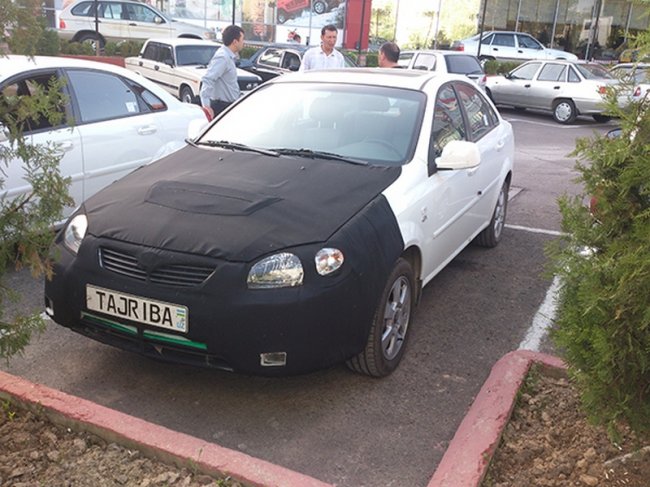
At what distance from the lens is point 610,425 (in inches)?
104

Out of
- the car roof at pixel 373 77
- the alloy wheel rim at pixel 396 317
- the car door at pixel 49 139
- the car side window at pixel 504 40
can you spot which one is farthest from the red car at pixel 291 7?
the alloy wheel rim at pixel 396 317

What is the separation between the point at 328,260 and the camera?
3.41m

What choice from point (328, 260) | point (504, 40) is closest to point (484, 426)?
point (328, 260)

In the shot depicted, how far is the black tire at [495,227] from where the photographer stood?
630cm

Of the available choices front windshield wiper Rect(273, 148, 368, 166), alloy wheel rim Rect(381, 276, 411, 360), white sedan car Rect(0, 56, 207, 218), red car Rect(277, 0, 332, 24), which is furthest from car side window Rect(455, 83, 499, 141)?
red car Rect(277, 0, 332, 24)

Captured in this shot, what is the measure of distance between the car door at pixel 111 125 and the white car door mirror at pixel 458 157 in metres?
3.00

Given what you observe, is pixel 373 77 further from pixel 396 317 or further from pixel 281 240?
pixel 281 240

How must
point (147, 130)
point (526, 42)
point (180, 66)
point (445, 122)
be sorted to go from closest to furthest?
point (445, 122) < point (147, 130) < point (180, 66) < point (526, 42)

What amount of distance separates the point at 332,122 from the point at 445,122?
87 centimetres

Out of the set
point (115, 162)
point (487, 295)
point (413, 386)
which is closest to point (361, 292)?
point (413, 386)

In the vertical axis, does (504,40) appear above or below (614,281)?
below

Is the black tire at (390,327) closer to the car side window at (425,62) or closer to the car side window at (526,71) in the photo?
the car side window at (425,62)

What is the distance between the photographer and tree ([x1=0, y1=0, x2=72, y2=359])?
2654 mm

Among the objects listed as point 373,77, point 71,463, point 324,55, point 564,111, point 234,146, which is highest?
point 373,77
